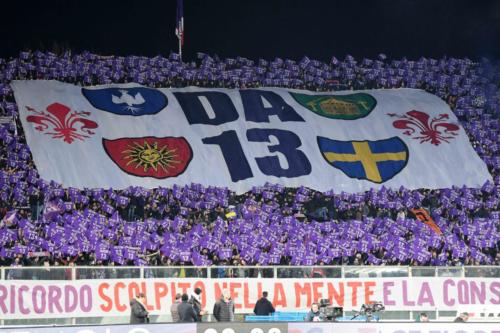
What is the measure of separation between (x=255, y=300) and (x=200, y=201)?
6.54 metres

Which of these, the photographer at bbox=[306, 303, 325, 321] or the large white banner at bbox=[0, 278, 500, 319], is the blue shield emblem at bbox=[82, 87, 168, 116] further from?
the photographer at bbox=[306, 303, 325, 321]

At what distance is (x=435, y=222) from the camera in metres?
28.8

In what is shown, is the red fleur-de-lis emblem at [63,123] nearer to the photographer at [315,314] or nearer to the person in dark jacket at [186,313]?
the person in dark jacket at [186,313]

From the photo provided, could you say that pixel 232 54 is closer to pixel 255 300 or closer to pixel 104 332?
pixel 255 300

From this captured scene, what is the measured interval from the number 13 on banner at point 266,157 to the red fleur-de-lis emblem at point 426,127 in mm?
3406

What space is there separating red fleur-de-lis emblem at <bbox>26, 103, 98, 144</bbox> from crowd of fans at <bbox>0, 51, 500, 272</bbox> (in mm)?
708

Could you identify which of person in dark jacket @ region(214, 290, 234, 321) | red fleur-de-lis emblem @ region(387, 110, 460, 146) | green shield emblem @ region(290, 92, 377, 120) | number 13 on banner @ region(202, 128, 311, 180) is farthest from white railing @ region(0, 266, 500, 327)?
green shield emblem @ region(290, 92, 377, 120)

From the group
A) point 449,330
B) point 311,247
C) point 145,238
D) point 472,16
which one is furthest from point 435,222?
point 449,330

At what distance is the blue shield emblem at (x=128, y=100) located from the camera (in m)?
31.1

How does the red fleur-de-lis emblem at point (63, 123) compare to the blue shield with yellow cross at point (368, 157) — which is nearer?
the red fleur-de-lis emblem at point (63, 123)

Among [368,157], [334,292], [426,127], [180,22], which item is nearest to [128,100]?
[180,22]

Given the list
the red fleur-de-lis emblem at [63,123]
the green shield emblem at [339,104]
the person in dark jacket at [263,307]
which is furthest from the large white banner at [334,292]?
the green shield emblem at [339,104]

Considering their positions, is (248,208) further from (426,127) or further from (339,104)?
(426,127)

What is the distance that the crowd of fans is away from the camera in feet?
82.9
